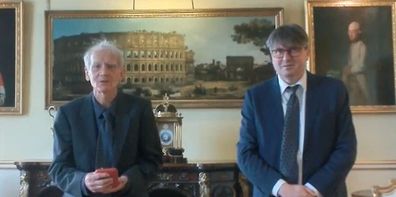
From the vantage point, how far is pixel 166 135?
413cm

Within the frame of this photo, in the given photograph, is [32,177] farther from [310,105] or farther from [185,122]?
[310,105]

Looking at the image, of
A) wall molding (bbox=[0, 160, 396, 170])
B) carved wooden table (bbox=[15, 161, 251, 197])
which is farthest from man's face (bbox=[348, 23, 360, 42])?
carved wooden table (bbox=[15, 161, 251, 197])

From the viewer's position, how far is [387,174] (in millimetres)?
4371

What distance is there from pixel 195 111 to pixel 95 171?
2352 mm

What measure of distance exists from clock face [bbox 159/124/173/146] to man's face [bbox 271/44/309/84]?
1961 millimetres

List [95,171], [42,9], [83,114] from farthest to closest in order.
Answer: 1. [42,9]
2. [83,114]
3. [95,171]

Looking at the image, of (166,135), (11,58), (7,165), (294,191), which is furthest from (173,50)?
(294,191)

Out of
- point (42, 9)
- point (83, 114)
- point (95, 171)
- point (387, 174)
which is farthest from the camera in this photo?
point (42, 9)

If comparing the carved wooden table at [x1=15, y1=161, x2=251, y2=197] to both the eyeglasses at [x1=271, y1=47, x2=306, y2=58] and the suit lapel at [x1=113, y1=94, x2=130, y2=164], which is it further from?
the eyeglasses at [x1=271, y1=47, x2=306, y2=58]

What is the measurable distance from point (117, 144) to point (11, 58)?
2.67m

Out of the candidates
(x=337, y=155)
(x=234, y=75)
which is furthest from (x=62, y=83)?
(x=337, y=155)

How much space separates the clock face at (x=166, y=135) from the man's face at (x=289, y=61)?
1.96 metres

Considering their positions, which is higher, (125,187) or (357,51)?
(357,51)

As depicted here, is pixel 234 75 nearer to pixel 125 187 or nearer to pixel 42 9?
pixel 42 9
